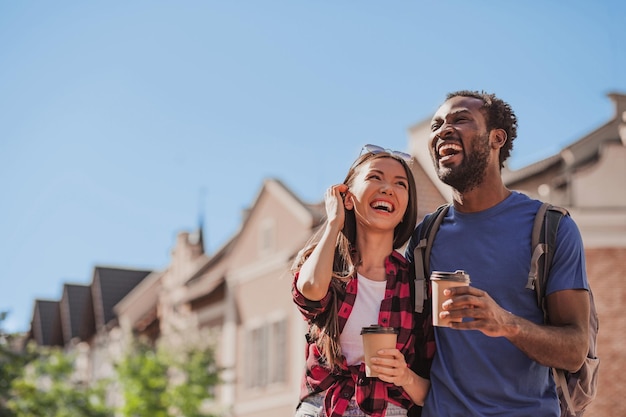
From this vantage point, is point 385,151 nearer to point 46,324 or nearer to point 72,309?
point 72,309

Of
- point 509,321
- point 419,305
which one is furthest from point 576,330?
point 419,305

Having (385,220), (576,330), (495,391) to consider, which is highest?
(385,220)

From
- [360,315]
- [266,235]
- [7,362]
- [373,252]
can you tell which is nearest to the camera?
[360,315]

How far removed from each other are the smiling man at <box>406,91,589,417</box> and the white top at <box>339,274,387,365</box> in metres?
0.27

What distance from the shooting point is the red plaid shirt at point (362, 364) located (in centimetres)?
370

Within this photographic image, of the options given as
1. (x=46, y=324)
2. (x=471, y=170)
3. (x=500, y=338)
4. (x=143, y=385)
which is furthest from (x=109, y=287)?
(x=500, y=338)

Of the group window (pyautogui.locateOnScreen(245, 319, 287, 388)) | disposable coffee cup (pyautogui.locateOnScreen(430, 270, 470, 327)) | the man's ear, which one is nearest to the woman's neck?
the man's ear

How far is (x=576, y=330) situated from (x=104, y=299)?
133 ft

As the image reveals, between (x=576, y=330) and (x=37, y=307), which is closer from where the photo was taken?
(x=576, y=330)

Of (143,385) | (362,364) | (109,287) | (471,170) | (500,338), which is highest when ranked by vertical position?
(471,170)

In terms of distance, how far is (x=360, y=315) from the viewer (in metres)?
3.91

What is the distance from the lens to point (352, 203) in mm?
4086

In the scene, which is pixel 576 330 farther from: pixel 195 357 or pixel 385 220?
pixel 195 357

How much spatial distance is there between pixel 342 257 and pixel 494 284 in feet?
2.31
